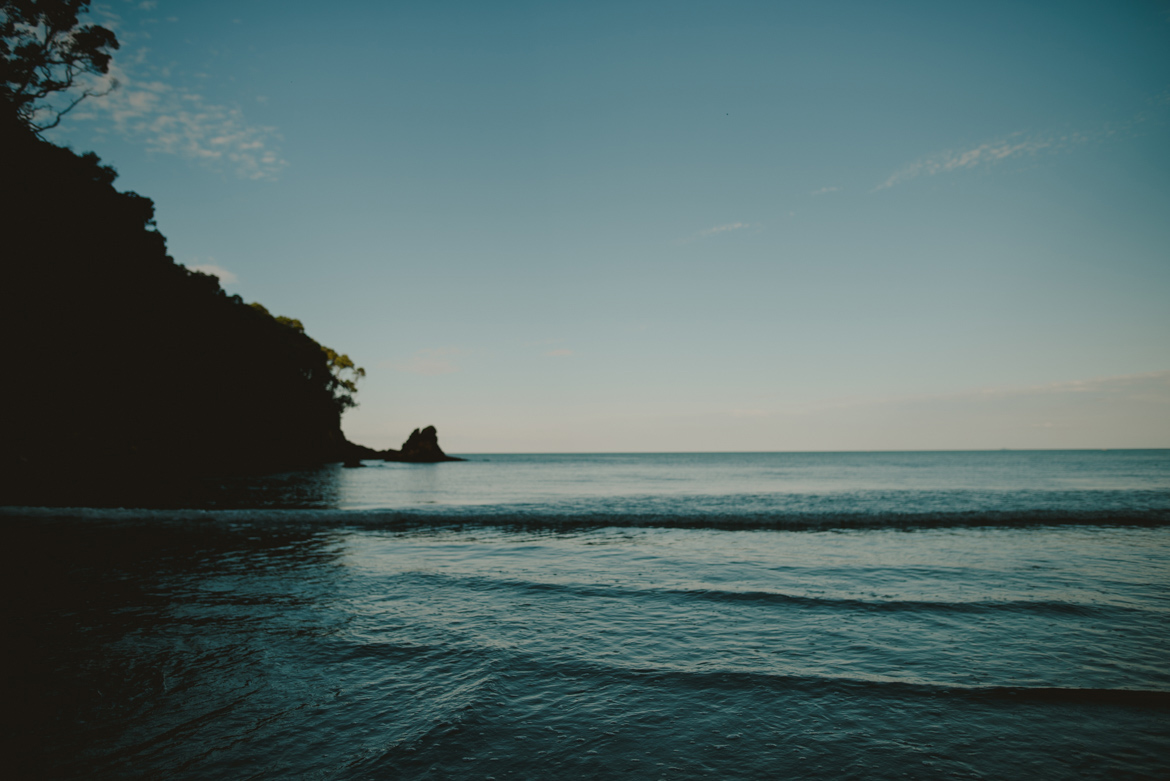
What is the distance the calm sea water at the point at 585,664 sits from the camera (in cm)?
354

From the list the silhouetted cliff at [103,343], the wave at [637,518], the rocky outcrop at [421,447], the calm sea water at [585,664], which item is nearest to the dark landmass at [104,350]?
the silhouetted cliff at [103,343]

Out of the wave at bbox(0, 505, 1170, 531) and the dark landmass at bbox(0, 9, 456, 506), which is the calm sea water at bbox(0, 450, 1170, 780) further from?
the dark landmass at bbox(0, 9, 456, 506)

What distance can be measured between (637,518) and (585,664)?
1432 centimetres

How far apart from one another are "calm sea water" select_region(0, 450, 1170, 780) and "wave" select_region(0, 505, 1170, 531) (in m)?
5.72

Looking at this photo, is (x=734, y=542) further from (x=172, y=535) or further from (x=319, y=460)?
(x=319, y=460)

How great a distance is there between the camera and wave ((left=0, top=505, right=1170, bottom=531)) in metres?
17.6

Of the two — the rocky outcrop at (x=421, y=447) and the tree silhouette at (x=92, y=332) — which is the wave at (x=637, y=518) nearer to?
the tree silhouette at (x=92, y=332)

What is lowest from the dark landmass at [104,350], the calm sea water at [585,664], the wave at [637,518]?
the wave at [637,518]

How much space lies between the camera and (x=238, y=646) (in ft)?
18.4

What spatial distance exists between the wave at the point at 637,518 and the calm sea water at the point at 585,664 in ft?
18.8

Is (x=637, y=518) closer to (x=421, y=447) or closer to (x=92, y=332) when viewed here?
(x=92, y=332)

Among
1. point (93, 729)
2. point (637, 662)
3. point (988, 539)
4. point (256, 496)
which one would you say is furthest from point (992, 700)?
point (256, 496)

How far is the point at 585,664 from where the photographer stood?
17.1ft

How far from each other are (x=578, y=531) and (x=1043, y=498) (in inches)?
976
